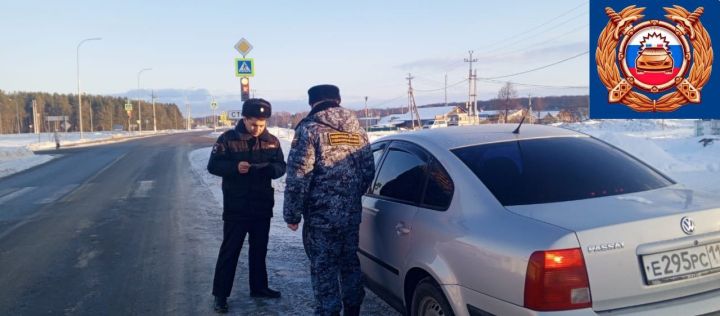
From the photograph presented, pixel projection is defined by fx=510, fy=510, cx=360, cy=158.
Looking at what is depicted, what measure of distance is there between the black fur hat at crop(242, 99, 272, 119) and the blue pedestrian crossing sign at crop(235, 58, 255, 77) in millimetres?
8315

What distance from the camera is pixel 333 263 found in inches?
146

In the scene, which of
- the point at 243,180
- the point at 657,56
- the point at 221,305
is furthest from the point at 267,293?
the point at 657,56

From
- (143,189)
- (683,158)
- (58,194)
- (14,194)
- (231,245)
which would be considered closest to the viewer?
(231,245)

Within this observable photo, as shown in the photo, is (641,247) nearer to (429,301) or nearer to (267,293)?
(429,301)

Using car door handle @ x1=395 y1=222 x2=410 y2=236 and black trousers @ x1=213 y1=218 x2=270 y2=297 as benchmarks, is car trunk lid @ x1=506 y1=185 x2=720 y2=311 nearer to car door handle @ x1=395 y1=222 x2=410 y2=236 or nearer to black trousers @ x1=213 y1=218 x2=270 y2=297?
car door handle @ x1=395 y1=222 x2=410 y2=236

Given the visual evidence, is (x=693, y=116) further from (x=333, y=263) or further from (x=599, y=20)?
(x=333, y=263)

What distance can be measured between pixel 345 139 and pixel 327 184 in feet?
1.12

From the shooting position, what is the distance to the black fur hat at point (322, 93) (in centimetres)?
373

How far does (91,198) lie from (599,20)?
48.8 feet

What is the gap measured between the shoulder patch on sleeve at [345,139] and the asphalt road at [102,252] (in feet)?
6.71

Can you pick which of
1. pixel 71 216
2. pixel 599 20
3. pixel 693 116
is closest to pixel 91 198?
pixel 71 216

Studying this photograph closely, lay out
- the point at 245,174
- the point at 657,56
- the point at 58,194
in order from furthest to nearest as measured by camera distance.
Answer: the point at 657,56 → the point at 58,194 → the point at 245,174

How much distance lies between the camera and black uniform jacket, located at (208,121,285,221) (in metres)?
4.36

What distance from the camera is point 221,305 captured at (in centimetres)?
438
